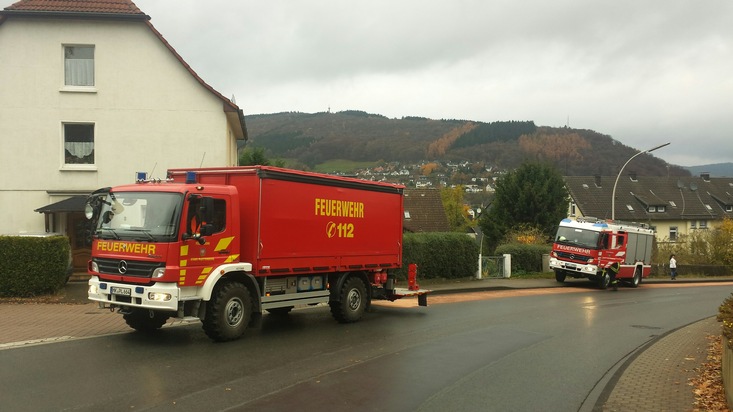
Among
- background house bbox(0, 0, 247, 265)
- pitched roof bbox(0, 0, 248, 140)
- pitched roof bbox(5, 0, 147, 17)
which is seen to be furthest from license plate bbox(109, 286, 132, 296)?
pitched roof bbox(5, 0, 147, 17)

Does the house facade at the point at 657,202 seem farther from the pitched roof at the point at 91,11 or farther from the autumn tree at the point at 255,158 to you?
the pitched roof at the point at 91,11

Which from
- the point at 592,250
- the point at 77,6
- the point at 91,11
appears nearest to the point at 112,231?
the point at 91,11

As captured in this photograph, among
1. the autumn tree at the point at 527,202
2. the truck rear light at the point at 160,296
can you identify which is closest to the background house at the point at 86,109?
the truck rear light at the point at 160,296

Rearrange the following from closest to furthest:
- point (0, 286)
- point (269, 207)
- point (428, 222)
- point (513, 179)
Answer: point (269, 207) < point (0, 286) < point (513, 179) < point (428, 222)

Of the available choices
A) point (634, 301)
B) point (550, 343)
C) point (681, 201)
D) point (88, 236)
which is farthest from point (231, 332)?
point (681, 201)

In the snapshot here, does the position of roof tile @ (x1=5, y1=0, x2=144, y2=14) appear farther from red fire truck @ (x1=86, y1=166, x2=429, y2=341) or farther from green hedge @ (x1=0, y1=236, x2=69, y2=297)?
red fire truck @ (x1=86, y1=166, x2=429, y2=341)

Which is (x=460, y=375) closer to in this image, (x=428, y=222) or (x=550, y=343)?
(x=550, y=343)

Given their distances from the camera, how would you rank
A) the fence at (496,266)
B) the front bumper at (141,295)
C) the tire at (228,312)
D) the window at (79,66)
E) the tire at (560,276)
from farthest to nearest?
1. the tire at (560,276)
2. the fence at (496,266)
3. the window at (79,66)
4. the tire at (228,312)
5. the front bumper at (141,295)

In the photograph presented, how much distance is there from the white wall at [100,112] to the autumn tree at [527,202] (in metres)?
29.6

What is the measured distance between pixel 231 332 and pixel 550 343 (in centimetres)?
571

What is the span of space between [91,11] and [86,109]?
3.16 meters

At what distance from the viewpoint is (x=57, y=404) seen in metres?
6.39

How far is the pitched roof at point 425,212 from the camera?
5047 cm

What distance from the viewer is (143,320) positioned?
35.6 feet
